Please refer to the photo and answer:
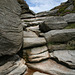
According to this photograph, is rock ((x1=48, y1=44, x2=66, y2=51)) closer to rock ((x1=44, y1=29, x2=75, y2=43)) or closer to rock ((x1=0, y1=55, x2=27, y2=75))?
rock ((x1=44, y1=29, x2=75, y2=43))

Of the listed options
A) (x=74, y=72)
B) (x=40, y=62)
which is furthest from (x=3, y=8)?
(x=74, y=72)

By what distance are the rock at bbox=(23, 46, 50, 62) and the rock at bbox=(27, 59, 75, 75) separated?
55 cm

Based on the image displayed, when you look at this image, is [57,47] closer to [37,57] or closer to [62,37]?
[62,37]

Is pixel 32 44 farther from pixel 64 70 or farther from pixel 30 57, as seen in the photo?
pixel 64 70

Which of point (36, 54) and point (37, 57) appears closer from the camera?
point (37, 57)

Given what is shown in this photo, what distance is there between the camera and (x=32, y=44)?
1020 centimetres

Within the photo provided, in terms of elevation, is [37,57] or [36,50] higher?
[36,50]

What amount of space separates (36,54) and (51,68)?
8.55 ft

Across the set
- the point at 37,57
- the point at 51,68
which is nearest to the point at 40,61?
the point at 37,57

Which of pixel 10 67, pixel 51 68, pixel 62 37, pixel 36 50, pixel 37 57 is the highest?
pixel 62 37

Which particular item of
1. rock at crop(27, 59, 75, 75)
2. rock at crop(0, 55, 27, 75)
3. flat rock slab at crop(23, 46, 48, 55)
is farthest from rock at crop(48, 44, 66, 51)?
rock at crop(0, 55, 27, 75)

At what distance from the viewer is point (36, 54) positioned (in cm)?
965

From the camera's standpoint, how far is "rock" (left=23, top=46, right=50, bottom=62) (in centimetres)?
917

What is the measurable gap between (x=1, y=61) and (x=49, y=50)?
6486 millimetres
